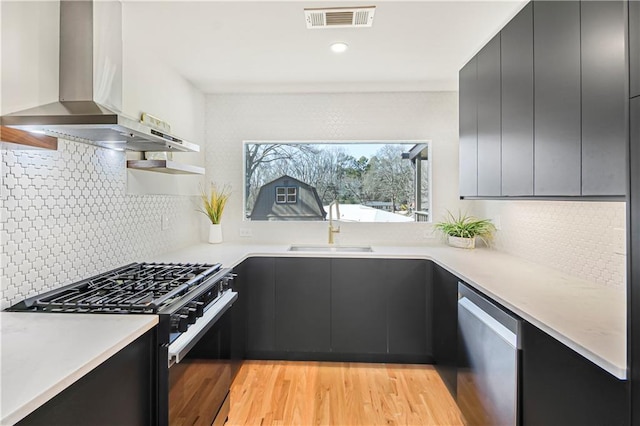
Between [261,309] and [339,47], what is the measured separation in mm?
2136

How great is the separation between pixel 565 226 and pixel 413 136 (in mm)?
1692

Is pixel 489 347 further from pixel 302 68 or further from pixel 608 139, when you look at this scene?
pixel 302 68

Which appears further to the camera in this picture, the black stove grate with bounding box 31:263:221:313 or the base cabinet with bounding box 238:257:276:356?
the base cabinet with bounding box 238:257:276:356

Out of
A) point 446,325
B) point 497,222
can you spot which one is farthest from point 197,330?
point 497,222

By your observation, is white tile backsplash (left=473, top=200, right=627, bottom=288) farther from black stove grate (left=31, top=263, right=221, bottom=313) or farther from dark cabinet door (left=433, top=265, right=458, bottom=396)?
black stove grate (left=31, top=263, right=221, bottom=313)

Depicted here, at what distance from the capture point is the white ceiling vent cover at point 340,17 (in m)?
2.03

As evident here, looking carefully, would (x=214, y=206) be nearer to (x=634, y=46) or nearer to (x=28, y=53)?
(x=28, y=53)

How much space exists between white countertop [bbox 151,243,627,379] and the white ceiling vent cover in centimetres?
165

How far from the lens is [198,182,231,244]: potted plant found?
11.3 feet

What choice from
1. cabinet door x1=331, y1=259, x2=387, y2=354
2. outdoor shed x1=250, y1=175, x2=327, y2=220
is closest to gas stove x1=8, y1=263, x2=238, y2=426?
cabinet door x1=331, y1=259, x2=387, y2=354

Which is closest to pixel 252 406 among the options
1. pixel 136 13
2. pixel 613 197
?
pixel 613 197

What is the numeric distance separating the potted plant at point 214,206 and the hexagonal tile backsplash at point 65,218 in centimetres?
88

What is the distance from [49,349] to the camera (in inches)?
41.7

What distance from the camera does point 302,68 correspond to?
3.00 m
